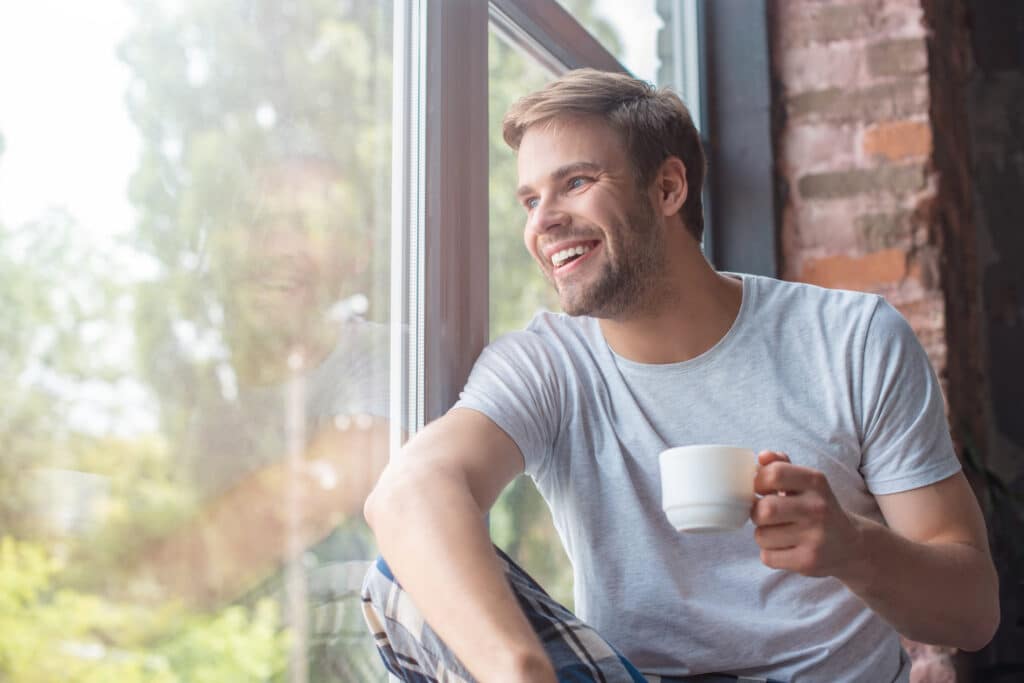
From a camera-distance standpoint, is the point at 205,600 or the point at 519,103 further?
the point at 519,103

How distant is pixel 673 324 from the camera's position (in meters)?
1.45

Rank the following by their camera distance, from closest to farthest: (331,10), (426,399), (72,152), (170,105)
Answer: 1. (72,152)
2. (170,105)
3. (331,10)
4. (426,399)

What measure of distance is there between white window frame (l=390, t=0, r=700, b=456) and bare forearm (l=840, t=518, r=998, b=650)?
22.2 inches

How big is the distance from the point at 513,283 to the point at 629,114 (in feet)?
1.10

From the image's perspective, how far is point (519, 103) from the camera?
1471 mm

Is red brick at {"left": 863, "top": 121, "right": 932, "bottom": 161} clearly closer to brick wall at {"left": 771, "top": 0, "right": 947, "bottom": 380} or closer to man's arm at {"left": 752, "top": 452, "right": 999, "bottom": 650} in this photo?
brick wall at {"left": 771, "top": 0, "right": 947, "bottom": 380}

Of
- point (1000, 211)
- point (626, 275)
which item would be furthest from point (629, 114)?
point (1000, 211)

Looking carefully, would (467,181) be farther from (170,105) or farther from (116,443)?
(116,443)

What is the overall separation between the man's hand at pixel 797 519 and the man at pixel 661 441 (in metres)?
0.05

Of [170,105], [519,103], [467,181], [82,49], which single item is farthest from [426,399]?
[82,49]

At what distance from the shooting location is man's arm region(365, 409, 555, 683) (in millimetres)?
994

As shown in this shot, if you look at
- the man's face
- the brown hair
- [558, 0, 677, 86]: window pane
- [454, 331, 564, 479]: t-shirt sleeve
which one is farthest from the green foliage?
[558, 0, 677, 86]: window pane

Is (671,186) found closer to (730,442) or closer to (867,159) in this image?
(730,442)

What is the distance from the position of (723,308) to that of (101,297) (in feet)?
2.72
